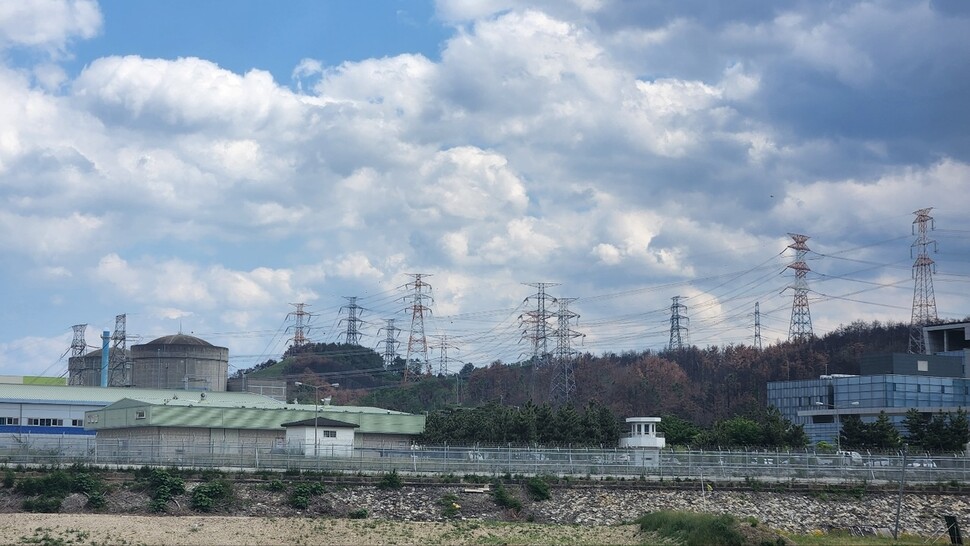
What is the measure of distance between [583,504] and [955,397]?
3014 inches

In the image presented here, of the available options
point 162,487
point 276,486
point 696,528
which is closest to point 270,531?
point 276,486

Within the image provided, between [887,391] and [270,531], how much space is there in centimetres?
8618

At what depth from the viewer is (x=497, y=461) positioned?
3068 inches

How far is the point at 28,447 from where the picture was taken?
243ft

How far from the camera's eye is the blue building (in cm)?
12538

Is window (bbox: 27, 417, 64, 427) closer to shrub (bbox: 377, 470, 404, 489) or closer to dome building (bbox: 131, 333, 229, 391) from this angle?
dome building (bbox: 131, 333, 229, 391)

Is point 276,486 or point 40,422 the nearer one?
point 276,486

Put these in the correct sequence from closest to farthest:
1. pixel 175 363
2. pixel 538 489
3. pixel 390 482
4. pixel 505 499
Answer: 1. pixel 505 499
2. pixel 390 482
3. pixel 538 489
4. pixel 175 363

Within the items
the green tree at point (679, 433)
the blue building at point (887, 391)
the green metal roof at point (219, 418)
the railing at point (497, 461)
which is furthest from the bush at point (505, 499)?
the blue building at point (887, 391)

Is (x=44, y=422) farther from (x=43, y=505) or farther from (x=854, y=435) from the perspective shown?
(x=854, y=435)

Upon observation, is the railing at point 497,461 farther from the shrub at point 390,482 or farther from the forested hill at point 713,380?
the forested hill at point 713,380

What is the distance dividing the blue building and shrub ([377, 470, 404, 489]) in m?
65.1

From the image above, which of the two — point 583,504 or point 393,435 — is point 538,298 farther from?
point 583,504

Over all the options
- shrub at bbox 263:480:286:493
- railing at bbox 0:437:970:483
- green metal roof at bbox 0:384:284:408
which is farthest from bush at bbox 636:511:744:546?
green metal roof at bbox 0:384:284:408
